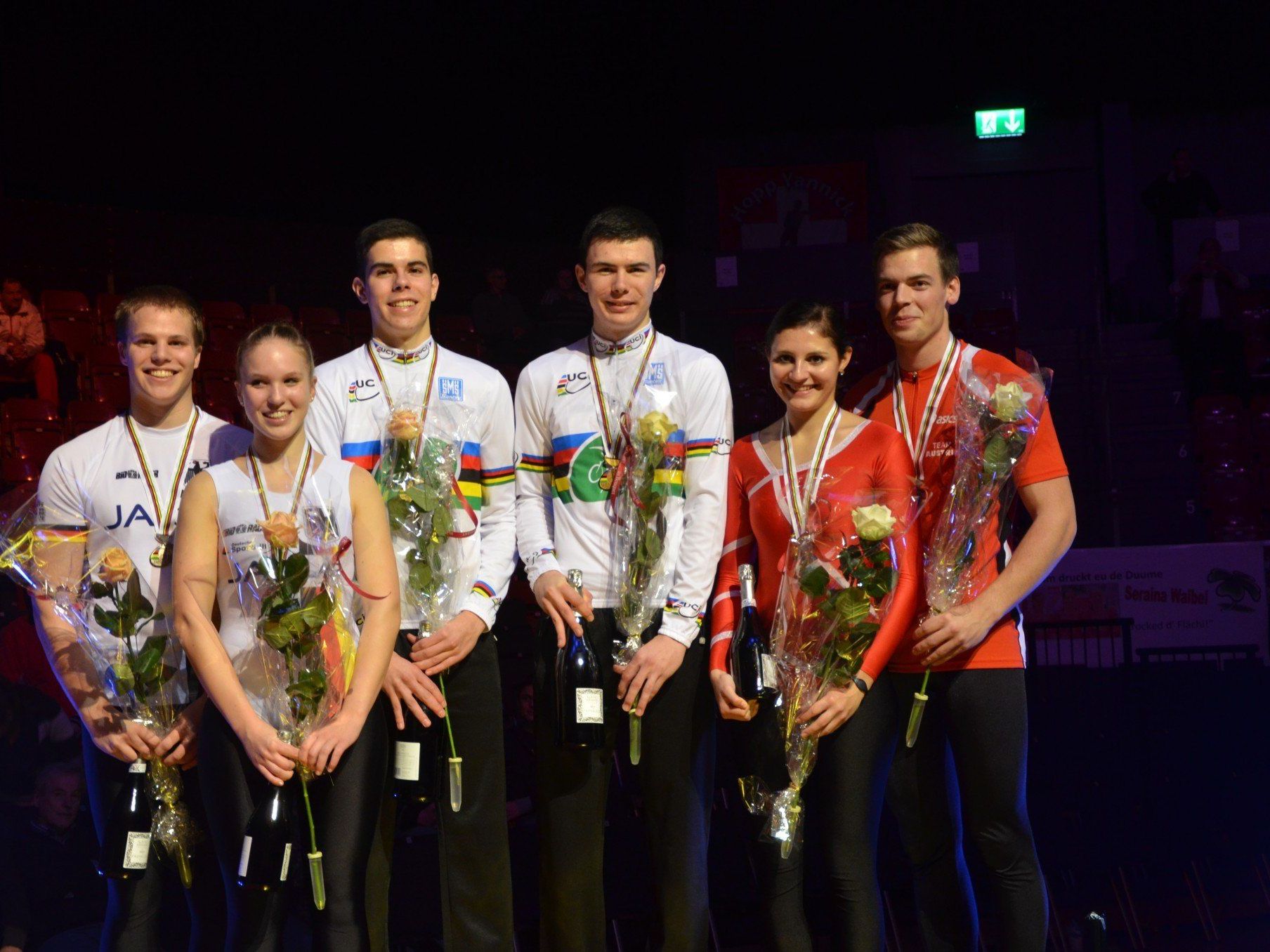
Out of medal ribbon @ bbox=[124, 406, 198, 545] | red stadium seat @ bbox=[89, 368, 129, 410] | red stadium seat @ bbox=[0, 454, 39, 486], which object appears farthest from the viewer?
red stadium seat @ bbox=[89, 368, 129, 410]

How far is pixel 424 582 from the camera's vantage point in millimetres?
2916

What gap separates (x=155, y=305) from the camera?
119 inches

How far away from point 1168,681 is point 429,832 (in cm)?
307

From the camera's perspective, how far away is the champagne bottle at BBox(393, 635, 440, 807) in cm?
288

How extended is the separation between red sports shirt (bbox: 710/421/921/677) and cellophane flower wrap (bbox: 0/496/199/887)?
1.24m

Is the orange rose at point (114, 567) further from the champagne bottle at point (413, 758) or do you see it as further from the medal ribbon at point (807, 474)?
the medal ribbon at point (807, 474)

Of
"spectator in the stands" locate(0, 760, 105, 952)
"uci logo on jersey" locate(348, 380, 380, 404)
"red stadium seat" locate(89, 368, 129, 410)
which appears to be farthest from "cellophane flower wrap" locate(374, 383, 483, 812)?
"red stadium seat" locate(89, 368, 129, 410)

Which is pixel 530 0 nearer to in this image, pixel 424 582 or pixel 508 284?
pixel 508 284

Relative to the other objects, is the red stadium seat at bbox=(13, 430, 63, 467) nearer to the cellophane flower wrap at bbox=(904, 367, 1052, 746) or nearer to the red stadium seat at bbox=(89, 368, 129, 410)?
the red stadium seat at bbox=(89, 368, 129, 410)

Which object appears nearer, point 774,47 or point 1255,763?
point 1255,763

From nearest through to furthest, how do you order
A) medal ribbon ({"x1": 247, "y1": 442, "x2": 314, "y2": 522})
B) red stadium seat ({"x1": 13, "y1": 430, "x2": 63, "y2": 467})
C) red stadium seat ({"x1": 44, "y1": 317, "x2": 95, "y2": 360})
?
1. medal ribbon ({"x1": 247, "y1": 442, "x2": 314, "y2": 522})
2. red stadium seat ({"x1": 13, "y1": 430, "x2": 63, "y2": 467})
3. red stadium seat ({"x1": 44, "y1": 317, "x2": 95, "y2": 360})

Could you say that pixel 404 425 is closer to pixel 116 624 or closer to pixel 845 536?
pixel 116 624

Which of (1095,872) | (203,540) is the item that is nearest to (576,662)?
(203,540)

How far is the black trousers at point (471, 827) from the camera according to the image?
293 cm
